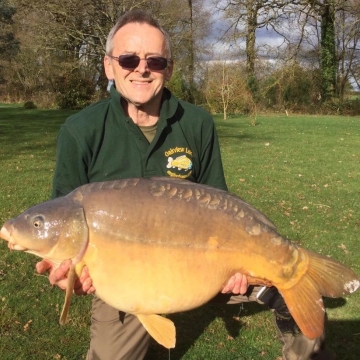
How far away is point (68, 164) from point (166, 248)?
3.52ft

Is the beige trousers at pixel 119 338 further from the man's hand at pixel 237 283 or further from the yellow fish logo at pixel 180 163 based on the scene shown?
the yellow fish logo at pixel 180 163

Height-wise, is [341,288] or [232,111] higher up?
[341,288]

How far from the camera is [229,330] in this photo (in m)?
3.85

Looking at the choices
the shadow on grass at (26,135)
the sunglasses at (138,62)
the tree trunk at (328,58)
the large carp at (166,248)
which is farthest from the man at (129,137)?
the tree trunk at (328,58)

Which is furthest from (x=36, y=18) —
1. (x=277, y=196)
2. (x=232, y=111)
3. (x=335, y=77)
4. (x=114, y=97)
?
(x=114, y=97)

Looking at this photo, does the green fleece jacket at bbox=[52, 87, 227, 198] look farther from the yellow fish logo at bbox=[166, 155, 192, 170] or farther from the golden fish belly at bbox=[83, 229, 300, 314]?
the golden fish belly at bbox=[83, 229, 300, 314]

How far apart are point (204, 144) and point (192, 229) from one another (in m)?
1.15

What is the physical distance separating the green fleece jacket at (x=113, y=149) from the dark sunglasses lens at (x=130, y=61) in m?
0.22

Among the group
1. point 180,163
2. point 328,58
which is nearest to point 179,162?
point 180,163

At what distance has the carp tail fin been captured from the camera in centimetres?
225

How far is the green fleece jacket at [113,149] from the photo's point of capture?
9.63 ft

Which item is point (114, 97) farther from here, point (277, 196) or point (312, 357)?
point (277, 196)

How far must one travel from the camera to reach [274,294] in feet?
9.97

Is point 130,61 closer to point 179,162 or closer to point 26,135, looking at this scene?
point 179,162
